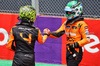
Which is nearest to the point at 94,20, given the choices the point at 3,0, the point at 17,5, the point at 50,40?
the point at 50,40

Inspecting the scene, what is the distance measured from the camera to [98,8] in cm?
655

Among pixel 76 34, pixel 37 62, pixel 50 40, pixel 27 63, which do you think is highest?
pixel 76 34

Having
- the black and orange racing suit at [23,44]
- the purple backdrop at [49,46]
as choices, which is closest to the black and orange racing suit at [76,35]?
the black and orange racing suit at [23,44]

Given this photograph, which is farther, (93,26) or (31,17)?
(93,26)

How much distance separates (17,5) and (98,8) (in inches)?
109

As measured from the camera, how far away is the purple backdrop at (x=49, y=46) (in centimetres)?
636

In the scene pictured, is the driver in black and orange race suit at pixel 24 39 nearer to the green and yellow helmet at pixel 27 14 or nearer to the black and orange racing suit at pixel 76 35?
the green and yellow helmet at pixel 27 14

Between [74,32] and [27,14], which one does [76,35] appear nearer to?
[74,32]

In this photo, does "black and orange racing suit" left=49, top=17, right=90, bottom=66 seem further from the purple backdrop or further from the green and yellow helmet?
the purple backdrop

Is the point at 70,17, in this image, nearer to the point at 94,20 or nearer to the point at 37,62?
the point at 94,20

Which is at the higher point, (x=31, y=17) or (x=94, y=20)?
(x=31, y=17)

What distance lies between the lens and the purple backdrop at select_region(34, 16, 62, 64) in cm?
636

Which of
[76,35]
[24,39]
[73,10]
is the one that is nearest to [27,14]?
[24,39]

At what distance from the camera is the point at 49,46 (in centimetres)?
645
